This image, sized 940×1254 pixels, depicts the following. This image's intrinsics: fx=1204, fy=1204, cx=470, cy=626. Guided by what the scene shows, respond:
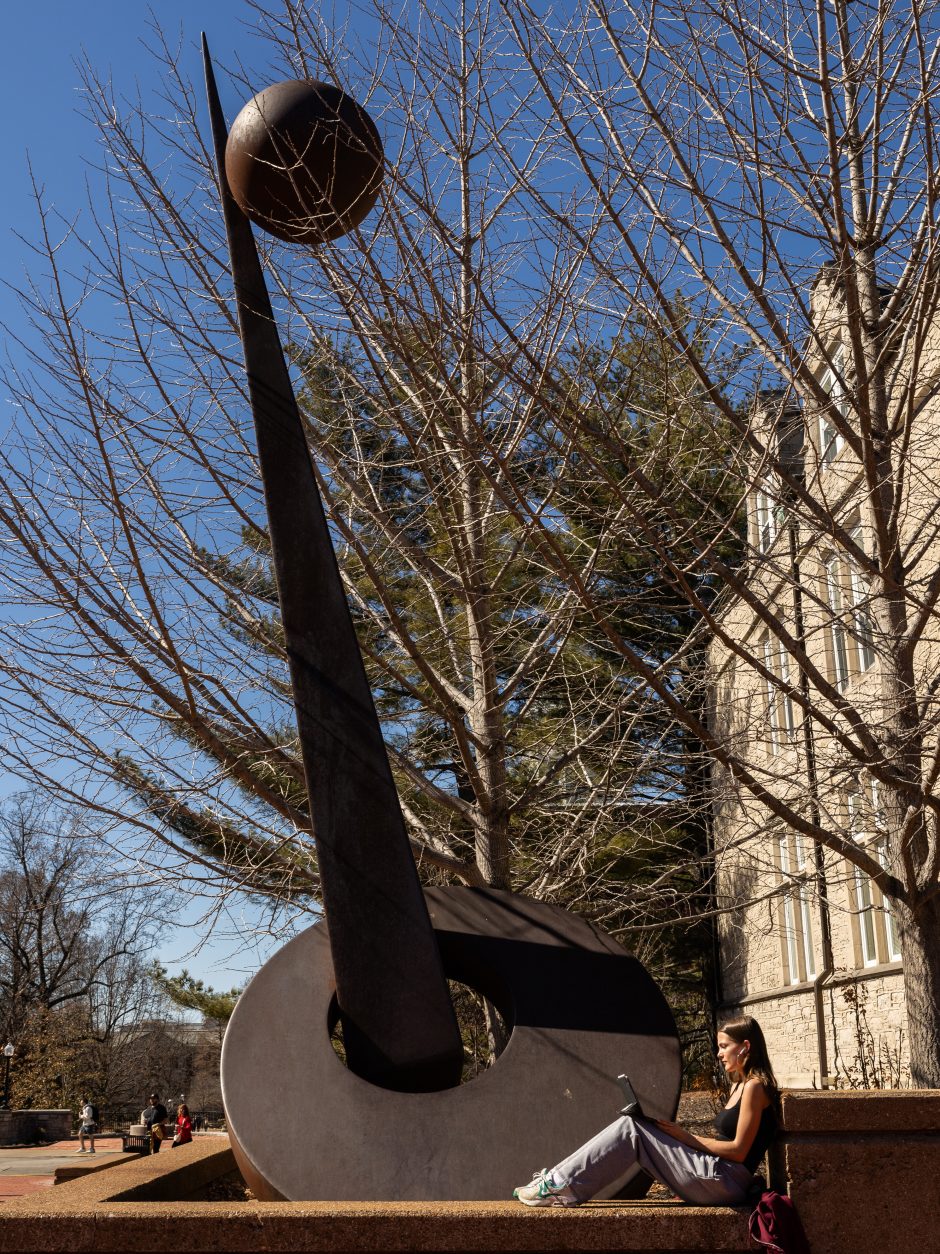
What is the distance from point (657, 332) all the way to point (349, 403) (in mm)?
2753

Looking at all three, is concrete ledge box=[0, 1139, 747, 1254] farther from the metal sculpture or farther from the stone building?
the stone building

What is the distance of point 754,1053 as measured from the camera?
179 inches

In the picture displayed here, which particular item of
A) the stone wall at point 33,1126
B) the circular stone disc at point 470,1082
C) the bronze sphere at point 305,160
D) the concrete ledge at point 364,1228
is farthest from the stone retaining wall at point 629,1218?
the stone wall at point 33,1126

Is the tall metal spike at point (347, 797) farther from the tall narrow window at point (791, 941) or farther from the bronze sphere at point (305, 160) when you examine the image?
the tall narrow window at point (791, 941)

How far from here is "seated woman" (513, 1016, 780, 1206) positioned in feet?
13.5

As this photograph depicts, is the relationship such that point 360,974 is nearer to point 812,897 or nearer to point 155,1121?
point 812,897

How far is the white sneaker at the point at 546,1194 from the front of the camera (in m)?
4.18

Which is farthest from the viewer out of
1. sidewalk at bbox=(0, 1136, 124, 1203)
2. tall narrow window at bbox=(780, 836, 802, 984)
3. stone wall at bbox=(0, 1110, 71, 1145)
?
stone wall at bbox=(0, 1110, 71, 1145)

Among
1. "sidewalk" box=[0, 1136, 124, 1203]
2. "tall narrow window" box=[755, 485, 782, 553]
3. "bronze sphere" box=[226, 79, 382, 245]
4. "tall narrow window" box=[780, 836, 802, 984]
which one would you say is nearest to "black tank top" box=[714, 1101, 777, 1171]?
"tall narrow window" box=[755, 485, 782, 553]

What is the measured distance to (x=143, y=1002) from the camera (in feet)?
162

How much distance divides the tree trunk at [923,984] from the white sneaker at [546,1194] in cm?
278

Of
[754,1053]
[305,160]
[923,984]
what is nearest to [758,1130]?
[754,1053]

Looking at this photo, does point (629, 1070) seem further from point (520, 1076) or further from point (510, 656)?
point (510, 656)

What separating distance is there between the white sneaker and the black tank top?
0.61 m
